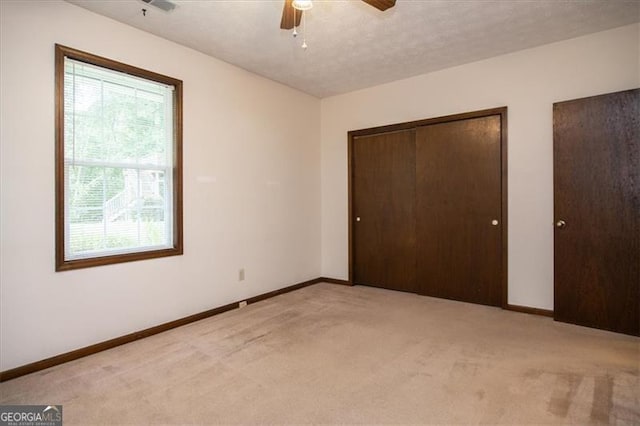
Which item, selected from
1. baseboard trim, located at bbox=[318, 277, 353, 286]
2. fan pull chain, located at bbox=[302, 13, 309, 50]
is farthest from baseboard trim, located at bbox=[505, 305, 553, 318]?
fan pull chain, located at bbox=[302, 13, 309, 50]

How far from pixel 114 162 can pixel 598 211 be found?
411 cm

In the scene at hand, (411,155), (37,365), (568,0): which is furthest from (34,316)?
(568,0)

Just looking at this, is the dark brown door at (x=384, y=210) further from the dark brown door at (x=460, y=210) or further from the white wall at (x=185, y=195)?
the white wall at (x=185, y=195)

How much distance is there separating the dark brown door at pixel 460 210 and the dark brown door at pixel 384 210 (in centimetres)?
15

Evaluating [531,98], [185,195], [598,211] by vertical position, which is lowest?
[598,211]

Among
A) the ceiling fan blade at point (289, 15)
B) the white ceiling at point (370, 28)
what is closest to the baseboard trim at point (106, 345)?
the white ceiling at point (370, 28)

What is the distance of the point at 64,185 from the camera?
2.54 metres

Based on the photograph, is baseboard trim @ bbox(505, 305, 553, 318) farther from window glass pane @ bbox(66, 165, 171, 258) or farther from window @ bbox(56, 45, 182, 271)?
window glass pane @ bbox(66, 165, 171, 258)

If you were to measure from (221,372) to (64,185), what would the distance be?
1.76m

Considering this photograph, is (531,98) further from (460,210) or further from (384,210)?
(384,210)

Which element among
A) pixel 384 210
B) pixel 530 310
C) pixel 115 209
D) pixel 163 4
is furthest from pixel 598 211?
pixel 115 209

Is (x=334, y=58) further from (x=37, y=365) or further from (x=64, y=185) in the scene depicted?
(x=37, y=365)

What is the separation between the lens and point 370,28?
2.95 meters

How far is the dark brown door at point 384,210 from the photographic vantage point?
4.31 meters
